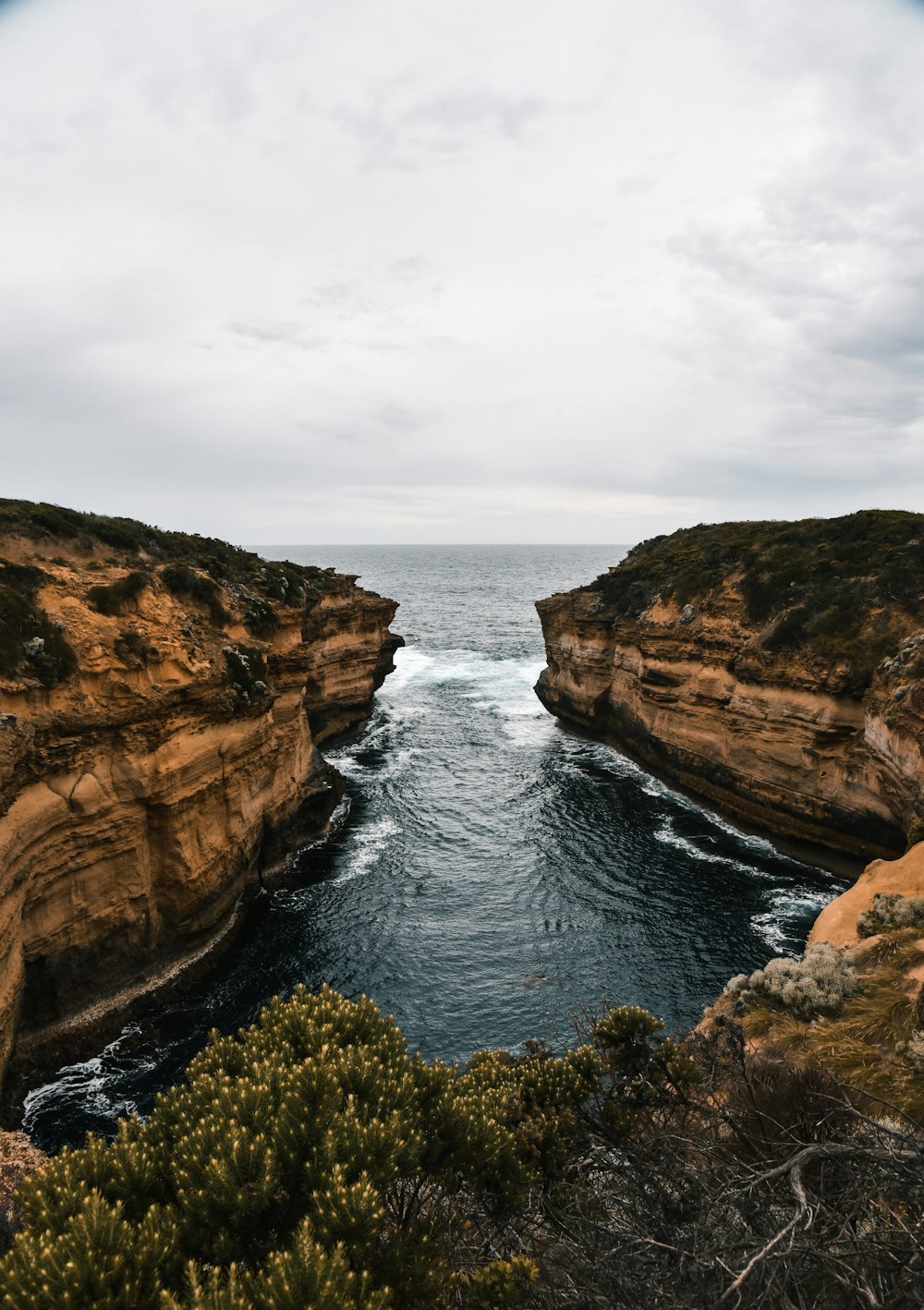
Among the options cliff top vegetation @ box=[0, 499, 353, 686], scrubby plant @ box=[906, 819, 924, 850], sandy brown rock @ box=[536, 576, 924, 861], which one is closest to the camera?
cliff top vegetation @ box=[0, 499, 353, 686]

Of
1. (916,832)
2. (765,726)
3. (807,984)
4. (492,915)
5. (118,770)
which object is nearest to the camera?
(807,984)

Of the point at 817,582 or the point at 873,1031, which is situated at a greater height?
the point at 817,582

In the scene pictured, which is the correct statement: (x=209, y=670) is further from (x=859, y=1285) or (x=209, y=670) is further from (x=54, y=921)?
(x=859, y=1285)

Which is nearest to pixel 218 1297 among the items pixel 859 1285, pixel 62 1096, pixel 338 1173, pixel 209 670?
pixel 338 1173

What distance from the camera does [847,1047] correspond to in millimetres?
13195

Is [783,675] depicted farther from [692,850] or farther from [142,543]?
[142,543]

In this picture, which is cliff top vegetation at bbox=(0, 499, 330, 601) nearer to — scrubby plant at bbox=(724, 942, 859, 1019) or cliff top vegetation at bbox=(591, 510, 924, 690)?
cliff top vegetation at bbox=(591, 510, 924, 690)

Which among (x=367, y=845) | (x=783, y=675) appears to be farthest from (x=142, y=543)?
(x=783, y=675)

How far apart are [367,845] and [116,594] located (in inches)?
700

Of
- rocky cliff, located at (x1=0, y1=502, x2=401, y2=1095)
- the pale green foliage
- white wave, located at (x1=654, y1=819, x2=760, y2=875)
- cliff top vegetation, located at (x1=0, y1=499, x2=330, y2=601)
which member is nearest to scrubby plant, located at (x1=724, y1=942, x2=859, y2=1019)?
the pale green foliage

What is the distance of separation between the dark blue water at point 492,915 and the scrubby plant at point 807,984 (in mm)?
6565

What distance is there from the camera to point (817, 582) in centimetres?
3881

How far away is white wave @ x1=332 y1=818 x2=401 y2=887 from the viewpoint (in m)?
32.5

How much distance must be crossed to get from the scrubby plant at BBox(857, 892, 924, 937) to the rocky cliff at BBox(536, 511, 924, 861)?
343 inches
